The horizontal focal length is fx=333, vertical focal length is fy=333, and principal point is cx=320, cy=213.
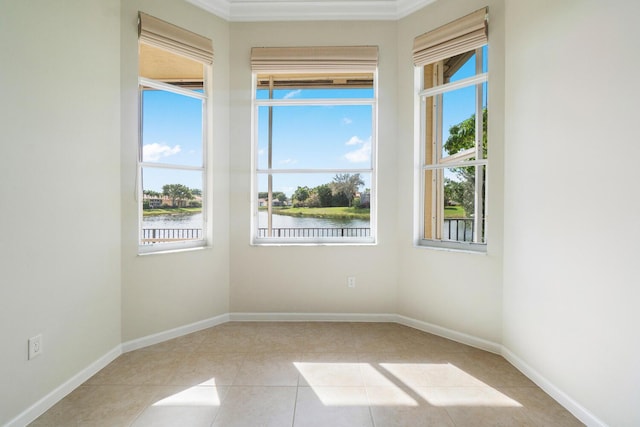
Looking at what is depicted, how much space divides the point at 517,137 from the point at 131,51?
10.2 ft

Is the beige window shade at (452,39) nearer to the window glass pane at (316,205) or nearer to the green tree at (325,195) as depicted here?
the window glass pane at (316,205)

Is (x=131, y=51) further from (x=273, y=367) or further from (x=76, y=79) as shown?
(x=273, y=367)

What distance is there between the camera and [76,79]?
2.23m

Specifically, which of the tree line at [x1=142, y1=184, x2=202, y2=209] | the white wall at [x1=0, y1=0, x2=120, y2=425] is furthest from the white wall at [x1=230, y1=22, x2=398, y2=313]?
the white wall at [x1=0, y1=0, x2=120, y2=425]

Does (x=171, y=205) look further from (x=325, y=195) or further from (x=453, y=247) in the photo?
(x=453, y=247)

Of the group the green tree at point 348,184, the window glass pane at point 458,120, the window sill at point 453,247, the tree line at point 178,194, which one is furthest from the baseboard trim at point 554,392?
the tree line at point 178,194

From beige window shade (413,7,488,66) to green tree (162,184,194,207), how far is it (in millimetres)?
2514

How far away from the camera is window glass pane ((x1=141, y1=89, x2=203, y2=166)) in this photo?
296 centimetres

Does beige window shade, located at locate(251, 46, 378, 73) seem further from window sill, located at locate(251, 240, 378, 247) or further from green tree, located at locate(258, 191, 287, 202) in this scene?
window sill, located at locate(251, 240, 378, 247)

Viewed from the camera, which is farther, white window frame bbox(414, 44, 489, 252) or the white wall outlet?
white window frame bbox(414, 44, 489, 252)

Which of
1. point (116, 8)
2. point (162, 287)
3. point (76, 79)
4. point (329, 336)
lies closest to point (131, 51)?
point (116, 8)

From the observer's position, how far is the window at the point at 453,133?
288cm

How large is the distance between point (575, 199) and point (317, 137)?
2.30 m

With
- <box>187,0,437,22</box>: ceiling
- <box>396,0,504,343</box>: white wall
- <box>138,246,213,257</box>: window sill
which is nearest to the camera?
<box>396,0,504,343</box>: white wall
